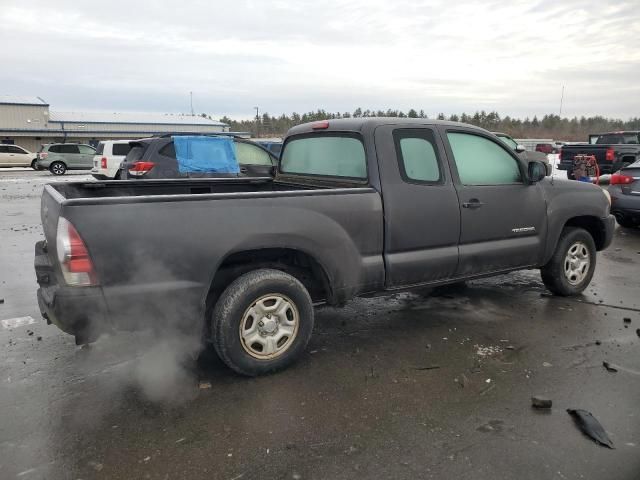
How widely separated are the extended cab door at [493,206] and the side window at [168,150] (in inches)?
288

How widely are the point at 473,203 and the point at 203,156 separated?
7.44 m

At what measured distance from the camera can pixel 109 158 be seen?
16484 millimetres

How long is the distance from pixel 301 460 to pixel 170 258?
4.63ft

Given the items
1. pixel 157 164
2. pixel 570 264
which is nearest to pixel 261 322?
pixel 570 264

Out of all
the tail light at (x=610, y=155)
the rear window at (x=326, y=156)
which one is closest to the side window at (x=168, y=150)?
the rear window at (x=326, y=156)

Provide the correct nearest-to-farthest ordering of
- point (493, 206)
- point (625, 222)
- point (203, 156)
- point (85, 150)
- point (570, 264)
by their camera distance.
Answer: point (493, 206), point (570, 264), point (625, 222), point (203, 156), point (85, 150)

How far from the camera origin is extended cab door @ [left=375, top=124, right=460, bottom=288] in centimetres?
393

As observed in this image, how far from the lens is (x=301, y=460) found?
2602mm

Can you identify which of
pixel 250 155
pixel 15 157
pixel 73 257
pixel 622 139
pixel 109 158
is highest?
pixel 622 139

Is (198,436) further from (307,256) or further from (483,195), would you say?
(483,195)

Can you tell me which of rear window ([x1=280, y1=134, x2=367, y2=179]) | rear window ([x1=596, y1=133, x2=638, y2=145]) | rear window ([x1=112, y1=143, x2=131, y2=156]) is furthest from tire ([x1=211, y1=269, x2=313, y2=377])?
rear window ([x1=596, y1=133, x2=638, y2=145])

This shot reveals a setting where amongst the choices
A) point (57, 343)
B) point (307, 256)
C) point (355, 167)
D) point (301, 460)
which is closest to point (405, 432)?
point (301, 460)

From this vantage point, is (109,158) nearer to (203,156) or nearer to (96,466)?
(203,156)

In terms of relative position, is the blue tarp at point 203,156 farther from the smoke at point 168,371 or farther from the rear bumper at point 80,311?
the rear bumper at point 80,311
